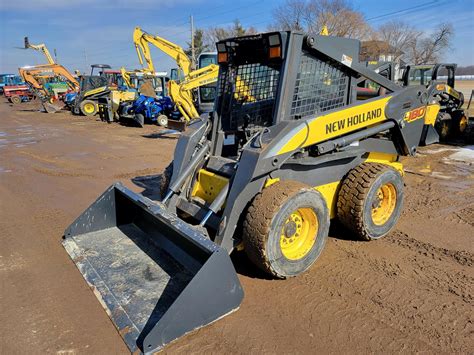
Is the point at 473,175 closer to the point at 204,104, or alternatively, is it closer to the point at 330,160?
the point at 330,160

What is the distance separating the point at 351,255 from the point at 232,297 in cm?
159

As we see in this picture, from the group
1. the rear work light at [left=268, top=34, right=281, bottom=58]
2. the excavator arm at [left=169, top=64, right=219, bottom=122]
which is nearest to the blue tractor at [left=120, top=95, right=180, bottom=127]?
the excavator arm at [left=169, top=64, right=219, bottom=122]

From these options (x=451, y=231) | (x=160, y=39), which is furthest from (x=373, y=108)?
(x=160, y=39)

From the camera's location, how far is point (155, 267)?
3361mm

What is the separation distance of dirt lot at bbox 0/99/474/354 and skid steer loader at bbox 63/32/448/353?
0.17 metres

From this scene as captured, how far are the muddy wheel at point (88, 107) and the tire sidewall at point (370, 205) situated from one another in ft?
62.1

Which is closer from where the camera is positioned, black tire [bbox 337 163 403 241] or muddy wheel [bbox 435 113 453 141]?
black tire [bbox 337 163 403 241]

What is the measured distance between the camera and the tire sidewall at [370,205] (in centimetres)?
393

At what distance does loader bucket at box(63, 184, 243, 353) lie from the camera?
2.57 meters

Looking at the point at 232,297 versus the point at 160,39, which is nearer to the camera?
the point at 232,297

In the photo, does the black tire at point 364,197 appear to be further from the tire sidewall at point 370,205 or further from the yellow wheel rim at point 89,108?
the yellow wheel rim at point 89,108

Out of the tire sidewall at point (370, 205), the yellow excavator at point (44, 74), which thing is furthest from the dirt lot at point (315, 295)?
the yellow excavator at point (44, 74)

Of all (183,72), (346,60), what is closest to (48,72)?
(183,72)

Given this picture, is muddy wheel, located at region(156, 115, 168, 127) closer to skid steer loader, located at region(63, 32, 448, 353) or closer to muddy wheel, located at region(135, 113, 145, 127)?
muddy wheel, located at region(135, 113, 145, 127)
